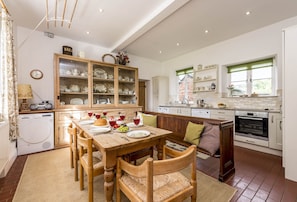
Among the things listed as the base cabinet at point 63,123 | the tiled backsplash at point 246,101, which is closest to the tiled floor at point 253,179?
A: the base cabinet at point 63,123

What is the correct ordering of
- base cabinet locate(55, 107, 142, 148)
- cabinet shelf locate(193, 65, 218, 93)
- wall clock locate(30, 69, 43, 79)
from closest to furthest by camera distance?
base cabinet locate(55, 107, 142, 148)
wall clock locate(30, 69, 43, 79)
cabinet shelf locate(193, 65, 218, 93)

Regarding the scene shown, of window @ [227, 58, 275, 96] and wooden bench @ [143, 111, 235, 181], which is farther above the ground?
window @ [227, 58, 275, 96]

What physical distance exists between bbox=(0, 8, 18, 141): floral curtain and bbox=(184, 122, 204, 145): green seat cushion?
10.3ft

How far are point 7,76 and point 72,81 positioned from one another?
1438 mm

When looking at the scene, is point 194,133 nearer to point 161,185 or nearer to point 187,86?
point 161,185

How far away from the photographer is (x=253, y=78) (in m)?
3.59

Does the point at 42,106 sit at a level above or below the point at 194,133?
above

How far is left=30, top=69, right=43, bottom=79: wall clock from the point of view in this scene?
3.20 metres

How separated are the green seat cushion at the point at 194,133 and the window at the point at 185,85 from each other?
2942 millimetres

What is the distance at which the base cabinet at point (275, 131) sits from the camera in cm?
264

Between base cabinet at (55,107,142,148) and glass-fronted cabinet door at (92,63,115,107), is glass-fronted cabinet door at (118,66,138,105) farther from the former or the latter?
base cabinet at (55,107,142,148)

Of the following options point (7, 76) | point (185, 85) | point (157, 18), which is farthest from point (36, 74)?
point (185, 85)

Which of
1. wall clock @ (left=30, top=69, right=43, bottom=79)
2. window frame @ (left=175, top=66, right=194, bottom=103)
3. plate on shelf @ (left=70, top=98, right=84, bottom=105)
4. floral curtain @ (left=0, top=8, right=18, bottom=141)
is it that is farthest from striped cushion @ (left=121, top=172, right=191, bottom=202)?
window frame @ (left=175, top=66, right=194, bottom=103)

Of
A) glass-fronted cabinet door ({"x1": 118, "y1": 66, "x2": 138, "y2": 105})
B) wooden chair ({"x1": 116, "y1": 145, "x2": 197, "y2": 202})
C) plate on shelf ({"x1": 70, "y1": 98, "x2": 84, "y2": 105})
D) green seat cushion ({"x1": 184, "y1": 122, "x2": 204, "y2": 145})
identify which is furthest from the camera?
glass-fronted cabinet door ({"x1": 118, "y1": 66, "x2": 138, "y2": 105})
